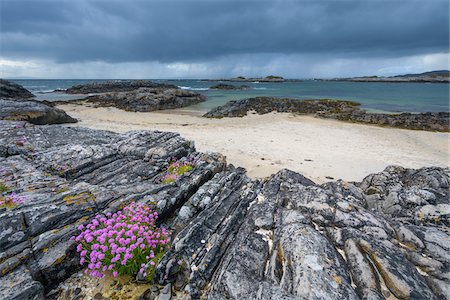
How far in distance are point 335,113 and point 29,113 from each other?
3130 cm

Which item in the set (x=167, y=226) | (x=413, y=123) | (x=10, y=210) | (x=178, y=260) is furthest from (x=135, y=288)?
(x=413, y=123)

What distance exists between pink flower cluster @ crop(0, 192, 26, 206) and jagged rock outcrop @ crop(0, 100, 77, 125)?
1585 cm

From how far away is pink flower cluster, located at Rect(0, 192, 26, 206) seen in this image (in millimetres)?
4748

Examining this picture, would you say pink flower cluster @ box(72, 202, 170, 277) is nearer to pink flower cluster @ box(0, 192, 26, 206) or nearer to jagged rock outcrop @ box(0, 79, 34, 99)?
pink flower cluster @ box(0, 192, 26, 206)

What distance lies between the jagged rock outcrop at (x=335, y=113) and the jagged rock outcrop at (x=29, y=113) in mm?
16339

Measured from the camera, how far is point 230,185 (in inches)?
263

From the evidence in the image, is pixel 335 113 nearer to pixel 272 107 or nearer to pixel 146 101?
pixel 272 107

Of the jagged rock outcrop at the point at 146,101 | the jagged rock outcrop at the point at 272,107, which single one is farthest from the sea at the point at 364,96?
the jagged rock outcrop at the point at 272,107

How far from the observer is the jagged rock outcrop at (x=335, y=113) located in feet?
77.3

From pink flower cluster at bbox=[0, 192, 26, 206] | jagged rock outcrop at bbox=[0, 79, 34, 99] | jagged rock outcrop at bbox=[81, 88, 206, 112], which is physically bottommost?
pink flower cluster at bbox=[0, 192, 26, 206]

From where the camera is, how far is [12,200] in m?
4.86

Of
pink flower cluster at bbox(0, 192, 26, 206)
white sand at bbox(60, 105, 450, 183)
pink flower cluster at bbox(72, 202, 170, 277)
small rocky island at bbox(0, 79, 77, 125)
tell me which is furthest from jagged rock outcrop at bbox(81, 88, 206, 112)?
pink flower cluster at bbox(72, 202, 170, 277)

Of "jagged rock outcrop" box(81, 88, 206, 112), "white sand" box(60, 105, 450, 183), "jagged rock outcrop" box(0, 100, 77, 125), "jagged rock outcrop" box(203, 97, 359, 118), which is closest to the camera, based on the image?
"white sand" box(60, 105, 450, 183)

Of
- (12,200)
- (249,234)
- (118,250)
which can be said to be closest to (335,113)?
(249,234)
